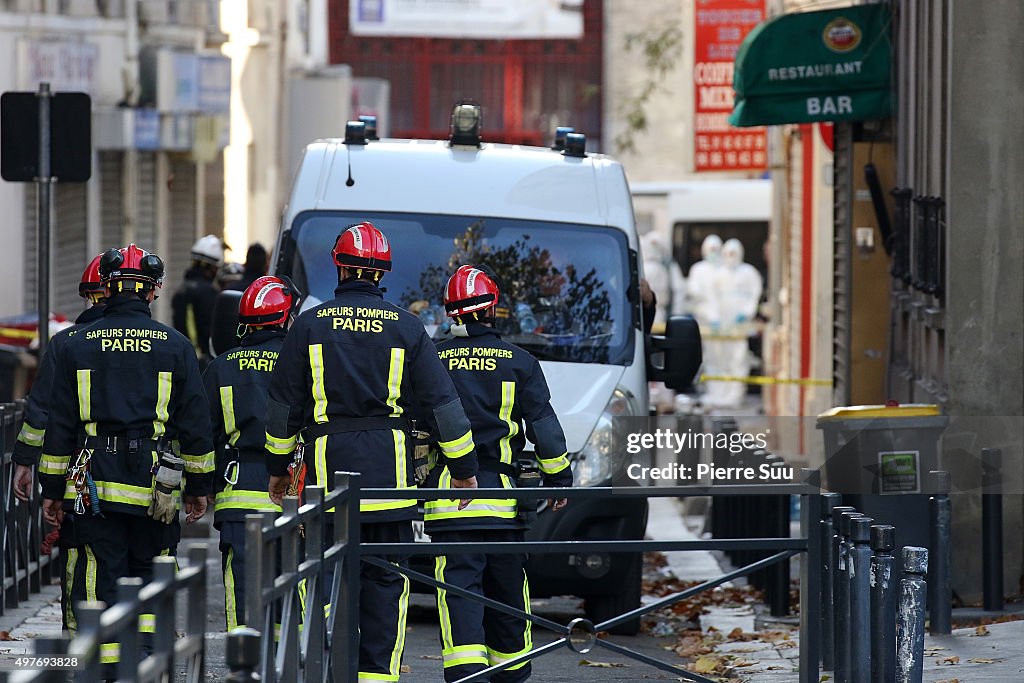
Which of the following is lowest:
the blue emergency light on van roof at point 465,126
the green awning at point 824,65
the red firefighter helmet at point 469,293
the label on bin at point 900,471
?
the label on bin at point 900,471

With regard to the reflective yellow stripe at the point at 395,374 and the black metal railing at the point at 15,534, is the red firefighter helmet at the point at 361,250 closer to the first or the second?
the reflective yellow stripe at the point at 395,374

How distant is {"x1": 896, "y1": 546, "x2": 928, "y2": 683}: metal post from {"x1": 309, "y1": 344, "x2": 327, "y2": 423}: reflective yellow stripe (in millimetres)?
2210

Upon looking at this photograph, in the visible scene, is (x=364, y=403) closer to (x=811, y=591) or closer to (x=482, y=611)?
(x=482, y=611)

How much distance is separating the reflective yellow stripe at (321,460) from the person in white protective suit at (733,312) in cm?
2242

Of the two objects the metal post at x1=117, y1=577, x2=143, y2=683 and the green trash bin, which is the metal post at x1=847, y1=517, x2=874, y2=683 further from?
the metal post at x1=117, y1=577, x2=143, y2=683

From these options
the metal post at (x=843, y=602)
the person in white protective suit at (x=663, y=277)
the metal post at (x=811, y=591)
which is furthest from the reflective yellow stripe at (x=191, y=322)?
the person in white protective suit at (x=663, y=277)

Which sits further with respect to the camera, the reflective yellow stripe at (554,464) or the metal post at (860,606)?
the reflective yellow stripe at (554,464)

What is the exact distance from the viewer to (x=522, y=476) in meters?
8.40

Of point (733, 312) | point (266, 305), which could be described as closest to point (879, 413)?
point (266, 305)

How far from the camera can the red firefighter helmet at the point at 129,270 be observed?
8.32m

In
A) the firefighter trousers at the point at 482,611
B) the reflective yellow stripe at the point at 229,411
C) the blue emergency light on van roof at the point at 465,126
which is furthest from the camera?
the blue emergency light on van roof at the point at 465,126

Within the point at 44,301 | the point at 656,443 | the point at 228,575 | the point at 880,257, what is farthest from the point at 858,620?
the point at 880,257

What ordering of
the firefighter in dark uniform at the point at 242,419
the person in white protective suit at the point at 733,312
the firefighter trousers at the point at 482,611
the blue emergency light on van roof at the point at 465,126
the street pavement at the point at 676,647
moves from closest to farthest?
the firefighter trousers at the point at 482,611 → the firefighter in dark uniform at the point at 242,419 → the street pavement at the point at 676,647 → the blue emergency light on van roof at the point at 465,126 → the person in white protective suit at the point at 733,312

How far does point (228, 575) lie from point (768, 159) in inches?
774
